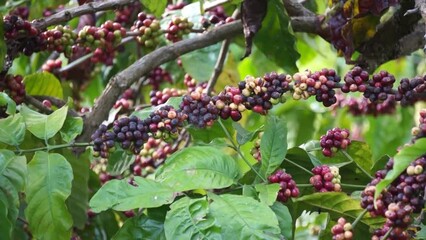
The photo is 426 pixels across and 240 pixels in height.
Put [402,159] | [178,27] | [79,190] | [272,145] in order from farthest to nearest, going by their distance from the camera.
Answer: [178,27]
[79,190]
[272,145]
[402,159]

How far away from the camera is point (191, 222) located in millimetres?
1129

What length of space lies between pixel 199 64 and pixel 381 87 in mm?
989

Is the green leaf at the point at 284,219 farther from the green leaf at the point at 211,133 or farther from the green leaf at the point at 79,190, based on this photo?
the green leaf at the point at 79,190

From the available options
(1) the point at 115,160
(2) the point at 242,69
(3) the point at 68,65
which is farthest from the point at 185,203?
(2) the point at 242,69

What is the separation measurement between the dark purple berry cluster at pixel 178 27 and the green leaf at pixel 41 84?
300 mm

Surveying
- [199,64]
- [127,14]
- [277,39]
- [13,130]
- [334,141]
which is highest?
[13,130]

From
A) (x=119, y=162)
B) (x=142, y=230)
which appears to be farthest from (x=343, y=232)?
(x=119, y=162)

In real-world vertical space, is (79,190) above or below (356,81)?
below

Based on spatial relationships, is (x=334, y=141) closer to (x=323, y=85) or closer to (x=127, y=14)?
(x=323, y=85)

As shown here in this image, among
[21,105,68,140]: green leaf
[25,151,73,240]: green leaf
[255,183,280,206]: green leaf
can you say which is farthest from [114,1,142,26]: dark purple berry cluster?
[255,183,280,206]: green leaf

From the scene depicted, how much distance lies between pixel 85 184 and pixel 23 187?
0.56 metres

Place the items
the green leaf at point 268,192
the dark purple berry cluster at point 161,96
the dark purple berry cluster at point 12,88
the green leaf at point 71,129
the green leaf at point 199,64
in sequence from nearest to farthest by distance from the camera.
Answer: the green leaf at point 268,192
the green leaf at point 71,129
the dark purple berry cluster at point 12,88
the dark purple berry cluster at point 161,96
the green leaf at point 199,64

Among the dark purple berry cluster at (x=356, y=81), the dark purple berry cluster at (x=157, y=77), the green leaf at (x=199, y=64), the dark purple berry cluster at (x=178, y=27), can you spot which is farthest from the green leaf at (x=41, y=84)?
the dark purple berry cluster at (x=356, y=81)

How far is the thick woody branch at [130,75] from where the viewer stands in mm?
1656
